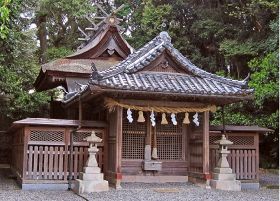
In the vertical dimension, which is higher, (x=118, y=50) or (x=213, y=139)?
(x=118, y=50)

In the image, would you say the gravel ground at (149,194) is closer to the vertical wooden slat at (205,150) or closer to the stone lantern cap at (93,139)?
the vertical wooden slat at (205,150)

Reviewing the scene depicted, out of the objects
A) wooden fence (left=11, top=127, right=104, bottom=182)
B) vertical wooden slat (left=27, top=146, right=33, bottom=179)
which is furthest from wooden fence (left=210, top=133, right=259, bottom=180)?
vertical wooden slat (left=27, top=146, right=33, bottom=179)

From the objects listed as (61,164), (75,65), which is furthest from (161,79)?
(75,65)

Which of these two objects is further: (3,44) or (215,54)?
(215,54)

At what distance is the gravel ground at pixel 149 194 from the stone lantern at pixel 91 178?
25 centimetres

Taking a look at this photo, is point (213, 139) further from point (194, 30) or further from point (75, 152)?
point (194, 30)

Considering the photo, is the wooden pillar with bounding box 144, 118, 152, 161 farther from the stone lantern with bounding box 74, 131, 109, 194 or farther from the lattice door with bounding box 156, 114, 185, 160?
the stone lantern with bounding box 74, 131, 109, 194

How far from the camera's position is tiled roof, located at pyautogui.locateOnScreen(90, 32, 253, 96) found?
10.1 m

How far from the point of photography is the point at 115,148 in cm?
1064

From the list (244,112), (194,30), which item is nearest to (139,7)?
(194,30)

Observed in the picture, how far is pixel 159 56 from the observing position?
447 inches

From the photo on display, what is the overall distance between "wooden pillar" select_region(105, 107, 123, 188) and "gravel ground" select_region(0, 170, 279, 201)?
1.26 ft

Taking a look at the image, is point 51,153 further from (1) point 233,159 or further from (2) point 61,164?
(1) point 233,159

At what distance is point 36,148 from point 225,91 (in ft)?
17.9
